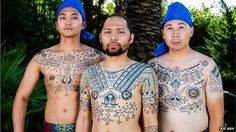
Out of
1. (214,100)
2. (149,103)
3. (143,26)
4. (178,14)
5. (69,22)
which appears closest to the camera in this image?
(149,103)

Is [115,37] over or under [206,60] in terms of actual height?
over

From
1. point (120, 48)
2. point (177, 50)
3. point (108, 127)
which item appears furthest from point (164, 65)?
point (108, 127)

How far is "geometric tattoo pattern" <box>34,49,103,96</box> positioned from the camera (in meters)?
4.16

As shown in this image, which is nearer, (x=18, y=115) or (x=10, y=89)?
(x=18, y=115)

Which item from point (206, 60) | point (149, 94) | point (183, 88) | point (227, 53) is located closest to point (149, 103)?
point (149, 94)

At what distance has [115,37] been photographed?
3.79 metres

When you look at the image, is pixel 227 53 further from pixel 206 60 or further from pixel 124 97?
pixel 124 97

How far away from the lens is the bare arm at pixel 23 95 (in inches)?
165

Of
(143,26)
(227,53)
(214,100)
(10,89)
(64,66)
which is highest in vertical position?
(143,26)

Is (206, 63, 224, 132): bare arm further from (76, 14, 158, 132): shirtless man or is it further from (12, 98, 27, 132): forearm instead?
(12, 98, 27, 132): forearm

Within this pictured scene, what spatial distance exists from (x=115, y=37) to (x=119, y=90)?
46 cm

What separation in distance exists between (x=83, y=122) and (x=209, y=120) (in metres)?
1.15

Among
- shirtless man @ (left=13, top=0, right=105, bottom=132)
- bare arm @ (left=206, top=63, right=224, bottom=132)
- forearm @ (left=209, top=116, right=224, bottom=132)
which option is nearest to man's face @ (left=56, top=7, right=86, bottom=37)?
shirtless man @ (left=13, top=0, right=105, bottom=132)

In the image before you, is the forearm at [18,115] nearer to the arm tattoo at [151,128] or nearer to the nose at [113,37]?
the nose at [113,37]
